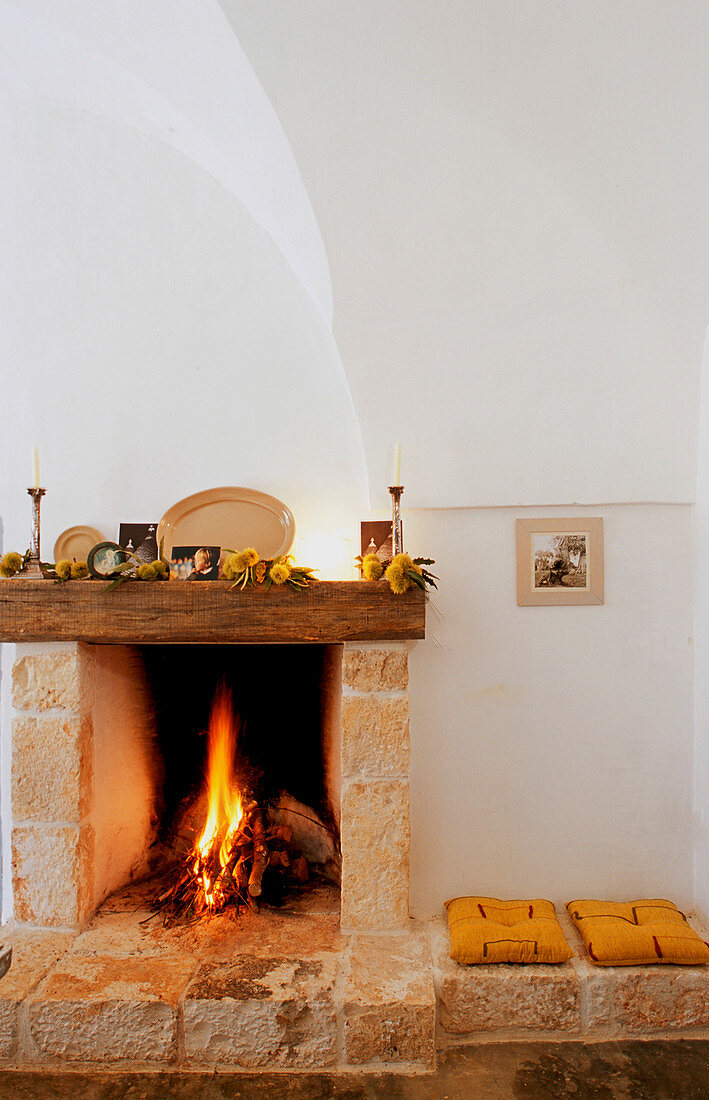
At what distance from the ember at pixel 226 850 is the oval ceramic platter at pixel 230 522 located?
0.65 metres

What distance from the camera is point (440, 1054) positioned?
2051 mm

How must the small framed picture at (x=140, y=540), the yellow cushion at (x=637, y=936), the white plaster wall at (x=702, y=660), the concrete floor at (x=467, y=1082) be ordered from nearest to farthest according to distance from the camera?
1. the concrete floor at (x=467, y=1082)
2. the yellow cushion at (x=637, y=936)
3. the white plaster wall at (x=702, y=660)
4. the small framed picture at (x=140, y=540)

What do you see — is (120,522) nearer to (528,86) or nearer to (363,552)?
(363,552)

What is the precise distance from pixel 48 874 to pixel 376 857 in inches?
40.5

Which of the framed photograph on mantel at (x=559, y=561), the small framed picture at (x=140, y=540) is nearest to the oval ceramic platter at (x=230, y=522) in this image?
the small framed picture at (x=140, y=540)

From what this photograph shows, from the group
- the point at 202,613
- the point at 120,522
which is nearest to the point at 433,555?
the point at 202,613

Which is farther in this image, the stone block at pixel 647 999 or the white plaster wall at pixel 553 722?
the white plaster wall at pixel 553 722

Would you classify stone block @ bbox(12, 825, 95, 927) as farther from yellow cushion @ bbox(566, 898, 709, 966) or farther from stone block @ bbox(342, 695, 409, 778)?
yellow cushion @ bbox(566, 898, 709, 966)

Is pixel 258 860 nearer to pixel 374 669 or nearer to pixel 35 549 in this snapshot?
pixel 374 669

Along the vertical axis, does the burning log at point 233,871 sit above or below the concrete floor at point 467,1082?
above

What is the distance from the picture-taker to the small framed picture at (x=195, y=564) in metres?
2.30

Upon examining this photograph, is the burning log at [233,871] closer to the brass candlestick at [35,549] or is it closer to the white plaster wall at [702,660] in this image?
the brass candlestick at [35,549]

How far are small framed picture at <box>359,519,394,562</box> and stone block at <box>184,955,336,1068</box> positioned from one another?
1.29 m

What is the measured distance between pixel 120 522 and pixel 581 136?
1880 millimetres
